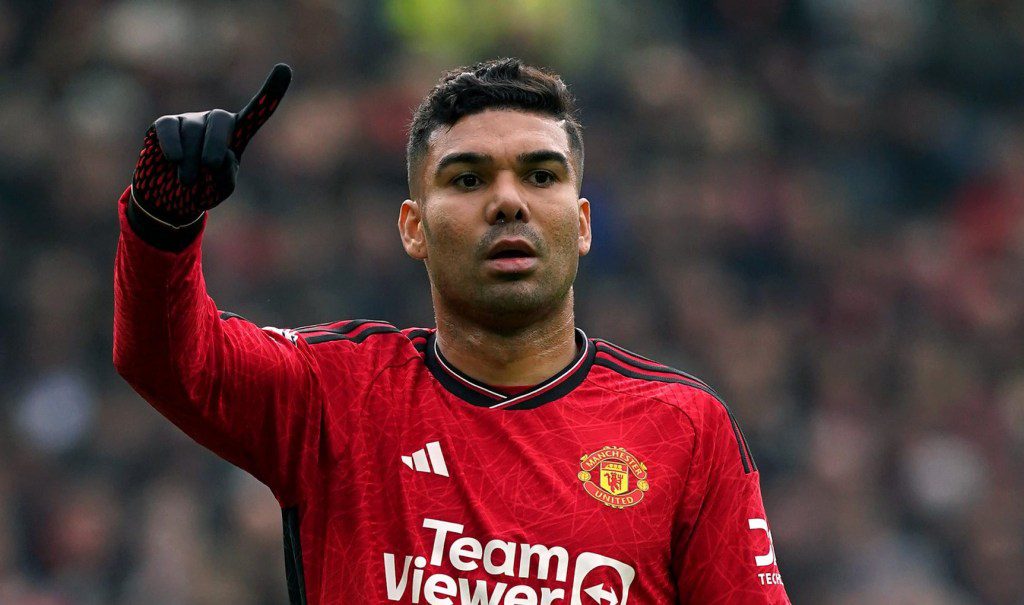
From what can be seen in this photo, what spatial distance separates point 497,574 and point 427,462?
0.29 metres

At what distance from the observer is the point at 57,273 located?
8.05m

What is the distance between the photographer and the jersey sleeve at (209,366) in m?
2.56

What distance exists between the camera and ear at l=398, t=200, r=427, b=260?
128 inches

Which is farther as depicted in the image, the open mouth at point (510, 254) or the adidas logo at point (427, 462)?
the open mouth at point (510, 254)

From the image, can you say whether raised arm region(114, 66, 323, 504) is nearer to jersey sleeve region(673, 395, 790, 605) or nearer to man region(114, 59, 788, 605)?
man region(114, 59, 788, 605)

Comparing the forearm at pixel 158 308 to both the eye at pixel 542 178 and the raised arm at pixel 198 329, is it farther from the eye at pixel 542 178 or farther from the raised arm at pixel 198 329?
the eye at pixel 542 178

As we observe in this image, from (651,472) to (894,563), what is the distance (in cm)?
527

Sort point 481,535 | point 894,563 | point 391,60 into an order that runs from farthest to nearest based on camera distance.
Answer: point 391,60, point 894,563, point 481,535

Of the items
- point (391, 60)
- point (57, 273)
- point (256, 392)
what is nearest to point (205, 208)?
point (256, 392)

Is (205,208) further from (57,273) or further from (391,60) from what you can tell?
(391,60)

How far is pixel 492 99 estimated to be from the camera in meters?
3.18

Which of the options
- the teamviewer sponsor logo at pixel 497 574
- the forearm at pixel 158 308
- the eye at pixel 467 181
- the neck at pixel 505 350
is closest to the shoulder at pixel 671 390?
the neck at pixel 505 350

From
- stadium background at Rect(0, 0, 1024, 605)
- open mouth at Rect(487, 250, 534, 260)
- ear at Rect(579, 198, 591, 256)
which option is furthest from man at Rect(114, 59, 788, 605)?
stadium background at Rect(0, 0, 1024, 605)

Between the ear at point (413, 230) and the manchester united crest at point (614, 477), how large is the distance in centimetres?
66
